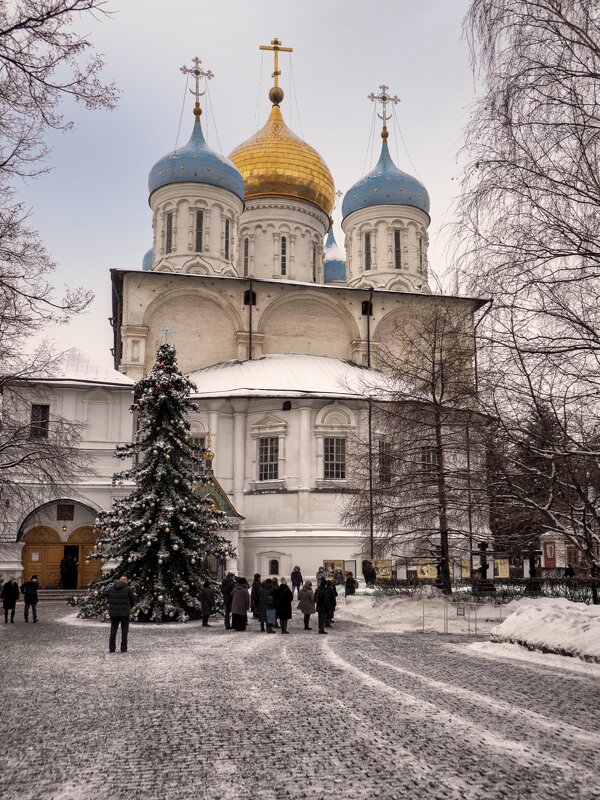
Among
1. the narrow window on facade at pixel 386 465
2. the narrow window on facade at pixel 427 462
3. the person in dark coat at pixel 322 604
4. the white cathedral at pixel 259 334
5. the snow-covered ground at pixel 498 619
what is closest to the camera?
the snow-covered ground at pixel 498 619

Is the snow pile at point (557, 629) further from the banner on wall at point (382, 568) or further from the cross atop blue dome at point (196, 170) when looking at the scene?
the cross atop blue dome at point (196, 170)

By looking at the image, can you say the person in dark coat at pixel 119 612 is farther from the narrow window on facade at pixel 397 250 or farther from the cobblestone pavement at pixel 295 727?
the narrow window on facade at pixel 397 250

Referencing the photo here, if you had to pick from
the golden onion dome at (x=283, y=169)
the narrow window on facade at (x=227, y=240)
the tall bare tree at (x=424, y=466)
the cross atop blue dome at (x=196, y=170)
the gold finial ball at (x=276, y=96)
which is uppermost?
the gold finial ball at (x=276, y=96)

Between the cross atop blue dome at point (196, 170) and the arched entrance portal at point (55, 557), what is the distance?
16.8 meters

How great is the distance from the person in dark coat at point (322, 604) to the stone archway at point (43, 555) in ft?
47.1

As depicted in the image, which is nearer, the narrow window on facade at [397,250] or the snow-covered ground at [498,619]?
the snow-covered ground at [498,619]

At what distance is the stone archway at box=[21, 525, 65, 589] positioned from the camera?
30172 millimetres

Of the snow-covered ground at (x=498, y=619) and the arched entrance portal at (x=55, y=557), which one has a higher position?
the arched entrance portal at (x=55, y=557)

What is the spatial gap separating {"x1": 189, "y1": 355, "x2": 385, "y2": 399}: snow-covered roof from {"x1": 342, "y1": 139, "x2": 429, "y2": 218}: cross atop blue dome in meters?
9.48

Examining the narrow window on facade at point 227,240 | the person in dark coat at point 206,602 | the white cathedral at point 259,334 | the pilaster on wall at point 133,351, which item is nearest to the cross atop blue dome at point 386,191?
the white cathedral at point 259,334

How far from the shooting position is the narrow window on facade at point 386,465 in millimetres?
22139

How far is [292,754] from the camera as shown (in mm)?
6336

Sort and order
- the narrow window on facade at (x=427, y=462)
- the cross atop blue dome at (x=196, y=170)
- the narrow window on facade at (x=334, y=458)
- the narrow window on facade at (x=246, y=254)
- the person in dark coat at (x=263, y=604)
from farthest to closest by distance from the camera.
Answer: the narrow window on facade at (x=246, y=254) < the cross atop blue dome at (x=196, y=170) < the narrow window on facade at (x=334, y=458) < the narrow window on facade at (x=427, y=462) < the person in dark coat at (x=263, y=604)

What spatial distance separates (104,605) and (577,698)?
13444mm
